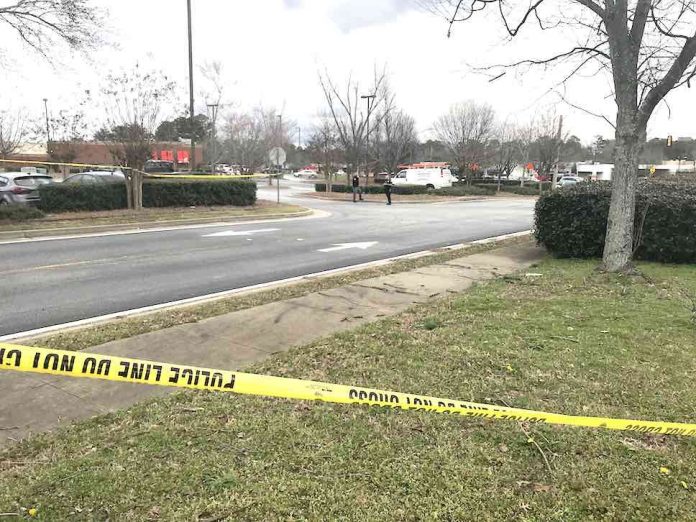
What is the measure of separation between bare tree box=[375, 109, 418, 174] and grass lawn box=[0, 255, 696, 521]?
38.4 meters

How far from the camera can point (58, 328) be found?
237 inches

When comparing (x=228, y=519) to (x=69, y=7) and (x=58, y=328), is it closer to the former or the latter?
(x=58, y=328)

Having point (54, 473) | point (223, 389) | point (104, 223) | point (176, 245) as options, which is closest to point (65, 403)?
point (54, 473)

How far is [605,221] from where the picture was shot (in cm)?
1015

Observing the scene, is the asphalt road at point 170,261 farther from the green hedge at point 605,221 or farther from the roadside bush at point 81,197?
the roadside bush at point 81,197

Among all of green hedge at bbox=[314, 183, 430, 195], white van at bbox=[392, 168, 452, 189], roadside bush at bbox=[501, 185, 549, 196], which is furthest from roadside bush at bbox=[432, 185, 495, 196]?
roadside bush at bbox=[501, 185, 549, 196]

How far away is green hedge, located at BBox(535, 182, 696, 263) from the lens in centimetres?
952

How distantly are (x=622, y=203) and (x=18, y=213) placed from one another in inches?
601

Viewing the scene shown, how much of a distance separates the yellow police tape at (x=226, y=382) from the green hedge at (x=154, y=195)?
53.8 feet

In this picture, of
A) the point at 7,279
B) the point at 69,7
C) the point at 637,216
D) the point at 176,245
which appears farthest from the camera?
the point at 69,7

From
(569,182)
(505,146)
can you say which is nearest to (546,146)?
(505,146)

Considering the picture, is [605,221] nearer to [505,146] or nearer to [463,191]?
[463,191]

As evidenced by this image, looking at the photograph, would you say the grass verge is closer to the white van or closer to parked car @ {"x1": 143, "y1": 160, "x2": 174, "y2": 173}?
parked car @ {"x1": 143, "y1": 160, "x2": 174, "y2": 173}

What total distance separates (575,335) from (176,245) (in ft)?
31.6
